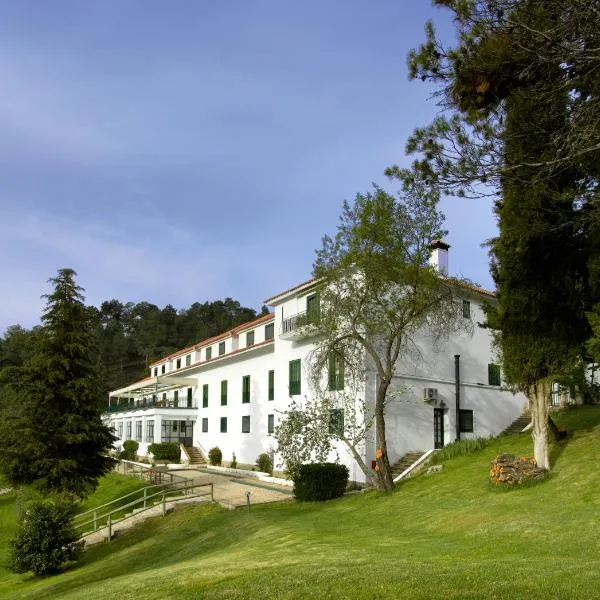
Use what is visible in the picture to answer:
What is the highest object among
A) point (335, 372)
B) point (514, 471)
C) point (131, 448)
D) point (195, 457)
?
point (335, 372)

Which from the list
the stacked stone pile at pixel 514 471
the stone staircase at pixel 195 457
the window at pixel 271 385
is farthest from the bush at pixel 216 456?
the stacked stone pile at pixel 514 471

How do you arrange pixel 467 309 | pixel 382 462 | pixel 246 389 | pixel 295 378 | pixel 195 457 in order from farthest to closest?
1. pixel 195 457
2. pixel 246 389
3. pixel 295 378
4. pixel 467 309
5. pixel 382 462

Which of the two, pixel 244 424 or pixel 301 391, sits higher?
pixel 301 391

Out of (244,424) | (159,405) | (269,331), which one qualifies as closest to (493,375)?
(269,331)

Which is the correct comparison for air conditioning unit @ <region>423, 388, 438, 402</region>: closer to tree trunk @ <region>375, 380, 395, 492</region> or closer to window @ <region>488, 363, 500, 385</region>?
window @ <region>488, 363, 500, 385</region>

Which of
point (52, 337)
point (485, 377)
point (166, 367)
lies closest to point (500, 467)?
point (485, 377)

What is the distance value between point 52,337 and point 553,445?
19.1 metres

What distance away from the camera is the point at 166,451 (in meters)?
40.0

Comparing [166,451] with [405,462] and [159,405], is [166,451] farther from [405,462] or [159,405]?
[405,462]

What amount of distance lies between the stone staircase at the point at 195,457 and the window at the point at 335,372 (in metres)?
17.1

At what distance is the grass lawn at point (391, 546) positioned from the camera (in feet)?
26.3

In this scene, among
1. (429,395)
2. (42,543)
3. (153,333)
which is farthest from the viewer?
(153,333)

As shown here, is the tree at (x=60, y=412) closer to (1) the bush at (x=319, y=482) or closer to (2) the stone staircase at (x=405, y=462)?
(1) the bush at (x=319, y=482)

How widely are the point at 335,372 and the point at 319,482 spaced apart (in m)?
4.78
